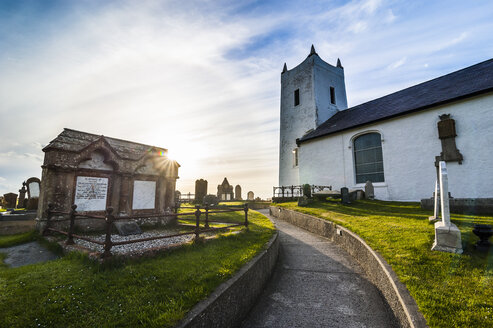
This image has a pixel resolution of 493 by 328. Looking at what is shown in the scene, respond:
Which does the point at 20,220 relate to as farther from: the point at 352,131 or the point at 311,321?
the point at 352,131

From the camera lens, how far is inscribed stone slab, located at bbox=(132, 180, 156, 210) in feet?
31.8

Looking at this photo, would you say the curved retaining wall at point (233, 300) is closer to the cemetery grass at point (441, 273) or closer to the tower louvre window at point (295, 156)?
the cemetery grass at point (441, 273)

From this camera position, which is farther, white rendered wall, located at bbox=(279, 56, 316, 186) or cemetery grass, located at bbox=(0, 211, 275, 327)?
white rendered wall, located at bbox=(279, 56, 316, 186)

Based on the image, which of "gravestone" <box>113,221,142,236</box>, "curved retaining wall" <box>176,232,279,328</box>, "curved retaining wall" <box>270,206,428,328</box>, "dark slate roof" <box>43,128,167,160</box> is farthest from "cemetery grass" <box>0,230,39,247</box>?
"curved retaining wall" <box>270,206,428,328</box>

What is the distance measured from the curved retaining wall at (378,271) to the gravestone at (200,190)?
12.3 meters

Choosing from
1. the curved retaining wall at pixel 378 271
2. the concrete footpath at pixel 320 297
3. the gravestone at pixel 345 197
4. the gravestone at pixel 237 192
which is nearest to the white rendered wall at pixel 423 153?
the gravestone at pixel 345 197

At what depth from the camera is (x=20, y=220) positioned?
861 cm

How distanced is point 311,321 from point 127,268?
333 cm

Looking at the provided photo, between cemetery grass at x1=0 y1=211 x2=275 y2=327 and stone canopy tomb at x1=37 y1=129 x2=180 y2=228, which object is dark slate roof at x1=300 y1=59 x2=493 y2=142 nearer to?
stone canopy tomb at x1=37 y1=129 x2=180 y2=228

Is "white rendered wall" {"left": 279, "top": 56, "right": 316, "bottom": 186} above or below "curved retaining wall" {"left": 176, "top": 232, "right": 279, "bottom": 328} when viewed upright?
above

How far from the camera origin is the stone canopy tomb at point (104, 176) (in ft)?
24.9

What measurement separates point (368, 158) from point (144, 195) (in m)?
14.3

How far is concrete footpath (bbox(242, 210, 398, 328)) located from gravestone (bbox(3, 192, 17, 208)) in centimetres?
1812

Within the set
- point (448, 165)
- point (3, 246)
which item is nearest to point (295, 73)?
point (448, 165)
